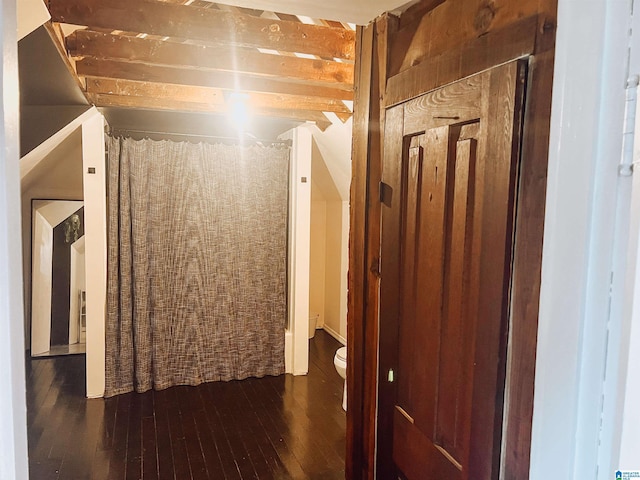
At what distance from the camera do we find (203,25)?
2.02 metres

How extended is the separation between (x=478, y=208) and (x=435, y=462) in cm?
72

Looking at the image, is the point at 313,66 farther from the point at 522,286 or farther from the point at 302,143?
the point at 522,286

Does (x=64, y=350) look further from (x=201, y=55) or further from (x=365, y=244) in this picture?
(x=365, y=244)

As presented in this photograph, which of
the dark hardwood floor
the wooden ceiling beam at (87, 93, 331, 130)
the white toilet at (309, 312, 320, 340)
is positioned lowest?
the dark hardwood floor

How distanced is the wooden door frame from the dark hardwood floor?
3.35 feet

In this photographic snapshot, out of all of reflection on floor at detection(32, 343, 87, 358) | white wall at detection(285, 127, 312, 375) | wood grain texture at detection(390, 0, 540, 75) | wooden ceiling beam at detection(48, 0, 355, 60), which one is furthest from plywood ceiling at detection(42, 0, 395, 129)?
reflection on floor at detection(32, 343, 87, 358)

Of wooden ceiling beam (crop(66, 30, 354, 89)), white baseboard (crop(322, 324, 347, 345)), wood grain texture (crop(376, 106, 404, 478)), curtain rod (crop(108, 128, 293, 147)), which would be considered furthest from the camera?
white baseboard (crop(322, 324, 347, 345))

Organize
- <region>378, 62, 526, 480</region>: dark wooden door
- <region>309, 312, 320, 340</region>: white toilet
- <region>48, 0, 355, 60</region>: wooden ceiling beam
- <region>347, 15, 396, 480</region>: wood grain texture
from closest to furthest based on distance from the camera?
1. <region>378, 62, 526, 480</region>: dark wooden door
2. <region>347, 15, 396, 480</region>: wood grain texture
3. <region>48, 0, 355, 60</region>: wooden ceiling beam
4. <region>309, 312, 320, 340</region>: white toilet

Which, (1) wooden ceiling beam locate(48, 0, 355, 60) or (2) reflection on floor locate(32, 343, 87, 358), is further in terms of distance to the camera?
(2) reflection on floor locate(32, 343, 87, 358)

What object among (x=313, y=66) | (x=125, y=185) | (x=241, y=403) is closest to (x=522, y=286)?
(x=313, y=66)

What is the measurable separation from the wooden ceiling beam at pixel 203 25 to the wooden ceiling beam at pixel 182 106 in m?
1.04

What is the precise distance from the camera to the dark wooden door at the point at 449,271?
990 millimetres

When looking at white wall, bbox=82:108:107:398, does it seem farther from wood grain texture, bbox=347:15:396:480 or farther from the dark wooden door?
the dark wooden door

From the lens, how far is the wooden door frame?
35.5 inches
